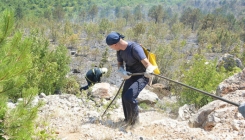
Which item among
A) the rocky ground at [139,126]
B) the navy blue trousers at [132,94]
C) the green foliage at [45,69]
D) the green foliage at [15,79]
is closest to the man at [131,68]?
the navy blue trousers at [132,94]

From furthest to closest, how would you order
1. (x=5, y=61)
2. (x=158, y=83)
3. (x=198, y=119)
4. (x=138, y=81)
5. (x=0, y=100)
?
1. (x=158, y=83)
2. (x=198, y=119)
3. (x=138, y=81)
4. (x=0, y=100)
5. (x=5, y=61)

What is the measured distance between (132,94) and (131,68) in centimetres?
43

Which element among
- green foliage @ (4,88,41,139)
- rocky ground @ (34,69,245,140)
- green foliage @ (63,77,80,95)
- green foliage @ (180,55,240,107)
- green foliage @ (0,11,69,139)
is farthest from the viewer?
green foliage @ (63,77,80,95)

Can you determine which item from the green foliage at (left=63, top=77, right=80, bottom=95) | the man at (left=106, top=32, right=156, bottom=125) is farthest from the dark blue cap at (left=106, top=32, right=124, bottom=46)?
the green foliage at (left=63, top=77, right=80, bottom=95)

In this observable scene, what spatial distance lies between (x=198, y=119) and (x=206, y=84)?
231 centimetres

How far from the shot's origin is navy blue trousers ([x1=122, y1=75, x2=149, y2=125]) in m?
3.36

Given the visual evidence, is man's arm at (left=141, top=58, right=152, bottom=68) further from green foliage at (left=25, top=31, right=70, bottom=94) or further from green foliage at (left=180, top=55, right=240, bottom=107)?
green foliage at (left=25, top=31, right=70, bottom=94)

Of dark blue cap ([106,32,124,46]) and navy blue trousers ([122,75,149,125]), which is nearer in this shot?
dark blue cap ([106,32,124,46])

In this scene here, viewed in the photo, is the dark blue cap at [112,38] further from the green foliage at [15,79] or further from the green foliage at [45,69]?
the green foliage at [45,69]

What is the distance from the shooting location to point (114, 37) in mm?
3246

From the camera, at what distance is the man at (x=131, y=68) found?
10.8ft

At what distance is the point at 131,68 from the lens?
3.57 metres

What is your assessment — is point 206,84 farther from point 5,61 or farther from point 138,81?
point 5,61

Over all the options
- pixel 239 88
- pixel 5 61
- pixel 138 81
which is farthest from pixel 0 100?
pixel 239 88
